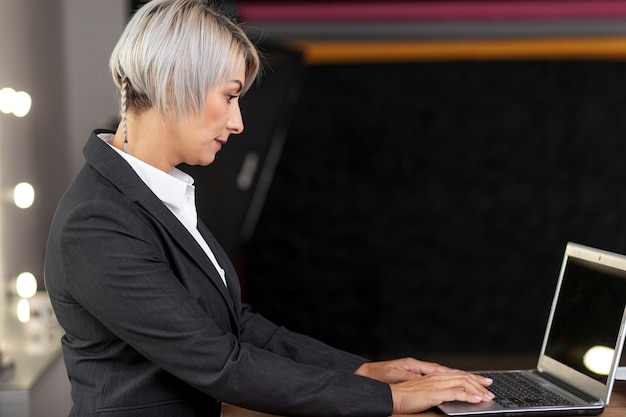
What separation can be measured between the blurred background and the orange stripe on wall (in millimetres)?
10

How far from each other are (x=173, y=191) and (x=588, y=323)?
2.60ft

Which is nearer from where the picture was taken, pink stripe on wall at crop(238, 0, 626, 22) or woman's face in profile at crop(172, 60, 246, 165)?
woman's face in profile at crop(172, 60, 246, 165)

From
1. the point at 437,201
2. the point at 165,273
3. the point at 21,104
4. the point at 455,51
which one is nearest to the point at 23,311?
the point at 21,104

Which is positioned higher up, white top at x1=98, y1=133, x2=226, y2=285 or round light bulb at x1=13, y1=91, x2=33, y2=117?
round light bulb at x1=13, y1=91, x2=33, y2=117

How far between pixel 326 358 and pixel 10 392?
3.58 ft

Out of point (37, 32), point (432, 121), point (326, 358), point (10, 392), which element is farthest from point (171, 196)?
point (432, 121)

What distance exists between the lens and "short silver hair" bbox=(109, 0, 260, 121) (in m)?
1.42

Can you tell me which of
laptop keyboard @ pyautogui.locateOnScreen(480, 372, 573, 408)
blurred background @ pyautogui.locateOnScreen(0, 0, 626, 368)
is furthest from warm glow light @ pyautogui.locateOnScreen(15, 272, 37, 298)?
blurred background @ pyautogui.locateOnScreen(0, 0, 626, 368)

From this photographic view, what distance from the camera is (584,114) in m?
5.57

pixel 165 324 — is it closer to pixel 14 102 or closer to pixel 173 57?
pixel 173 57

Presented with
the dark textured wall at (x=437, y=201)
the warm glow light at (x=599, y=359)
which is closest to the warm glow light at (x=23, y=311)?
the warm glow light at (x=599, y=359)

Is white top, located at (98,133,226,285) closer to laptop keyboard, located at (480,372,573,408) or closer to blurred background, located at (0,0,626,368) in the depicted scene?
laptop keyboard, located at (480,372,573,408)

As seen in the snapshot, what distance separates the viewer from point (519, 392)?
5.11 feet

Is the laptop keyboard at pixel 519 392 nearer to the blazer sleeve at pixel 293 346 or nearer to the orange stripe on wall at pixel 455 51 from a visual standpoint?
the blazer sleeve at pixel 293 346
